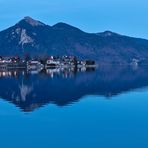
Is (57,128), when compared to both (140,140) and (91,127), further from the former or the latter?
(140,140)

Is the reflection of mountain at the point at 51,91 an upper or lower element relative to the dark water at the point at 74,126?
lower

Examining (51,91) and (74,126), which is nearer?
(74,126)

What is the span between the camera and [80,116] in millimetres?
44469

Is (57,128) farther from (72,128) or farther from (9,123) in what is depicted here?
(9,123)

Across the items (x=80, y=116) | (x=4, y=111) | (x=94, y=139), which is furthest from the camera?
(x=4, y=111)

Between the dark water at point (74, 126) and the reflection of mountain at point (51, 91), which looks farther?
the reflection of mountain at point (51, 91)

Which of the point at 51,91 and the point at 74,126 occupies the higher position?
the point at 74,126

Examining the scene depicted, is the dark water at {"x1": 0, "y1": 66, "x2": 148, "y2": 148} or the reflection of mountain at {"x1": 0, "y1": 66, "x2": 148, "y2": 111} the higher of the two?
the dark water at {"x1": 0, "y1": 66, "x2": 148, "y2": 148}

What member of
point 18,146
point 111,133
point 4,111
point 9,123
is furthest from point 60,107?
A: point 18,146

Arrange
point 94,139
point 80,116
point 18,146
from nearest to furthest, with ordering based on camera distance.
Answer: point 18,146 → point 94,139 → point 80,116

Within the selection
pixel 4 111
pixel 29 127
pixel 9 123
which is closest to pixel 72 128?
pixel 29 127

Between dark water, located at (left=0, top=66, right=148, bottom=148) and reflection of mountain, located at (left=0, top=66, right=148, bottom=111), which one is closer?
dark water, located at (left=0, top=66, right=148, bottom=148)

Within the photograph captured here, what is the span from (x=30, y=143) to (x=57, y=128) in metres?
6.43

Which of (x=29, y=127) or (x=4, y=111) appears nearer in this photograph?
(x=29, y=127)
